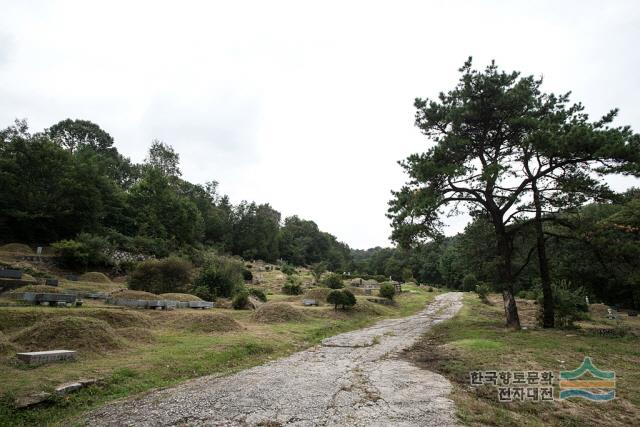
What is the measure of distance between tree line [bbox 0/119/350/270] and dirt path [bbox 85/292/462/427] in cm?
2612

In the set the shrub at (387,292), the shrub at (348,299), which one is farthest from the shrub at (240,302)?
the shrub at (387,292)

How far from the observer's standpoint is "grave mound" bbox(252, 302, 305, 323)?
16703mm

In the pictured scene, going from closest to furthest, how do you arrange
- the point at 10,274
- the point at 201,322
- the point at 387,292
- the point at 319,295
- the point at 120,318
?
the point at 120,318 < the point at 201,322 < the point at 10,274 < the point at 319,295 < the point at 387,292

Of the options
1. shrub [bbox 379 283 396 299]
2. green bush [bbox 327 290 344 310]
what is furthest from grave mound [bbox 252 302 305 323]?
shrub [bbox 379 283 396 299]

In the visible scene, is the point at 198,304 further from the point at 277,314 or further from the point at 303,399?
the point at 303,399

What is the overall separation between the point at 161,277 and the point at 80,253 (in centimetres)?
1086

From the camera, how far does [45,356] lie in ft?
24.5

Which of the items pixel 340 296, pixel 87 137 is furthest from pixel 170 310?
pixel 87 137

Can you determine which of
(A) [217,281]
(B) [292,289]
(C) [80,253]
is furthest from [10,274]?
(B) [292,289]

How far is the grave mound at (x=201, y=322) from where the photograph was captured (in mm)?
13008

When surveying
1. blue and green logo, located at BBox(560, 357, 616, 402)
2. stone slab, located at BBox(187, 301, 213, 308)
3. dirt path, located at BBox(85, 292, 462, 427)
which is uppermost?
stone slab, located at BBox(187, 301, 213, 308)

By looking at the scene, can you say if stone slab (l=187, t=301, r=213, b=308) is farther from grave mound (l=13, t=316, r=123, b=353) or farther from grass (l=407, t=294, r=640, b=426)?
grass (l=407, t=294, r=640, b=426)

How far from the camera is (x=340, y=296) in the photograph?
2119 cm

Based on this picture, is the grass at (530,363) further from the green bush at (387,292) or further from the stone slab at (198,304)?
the green bush at (387,292)
